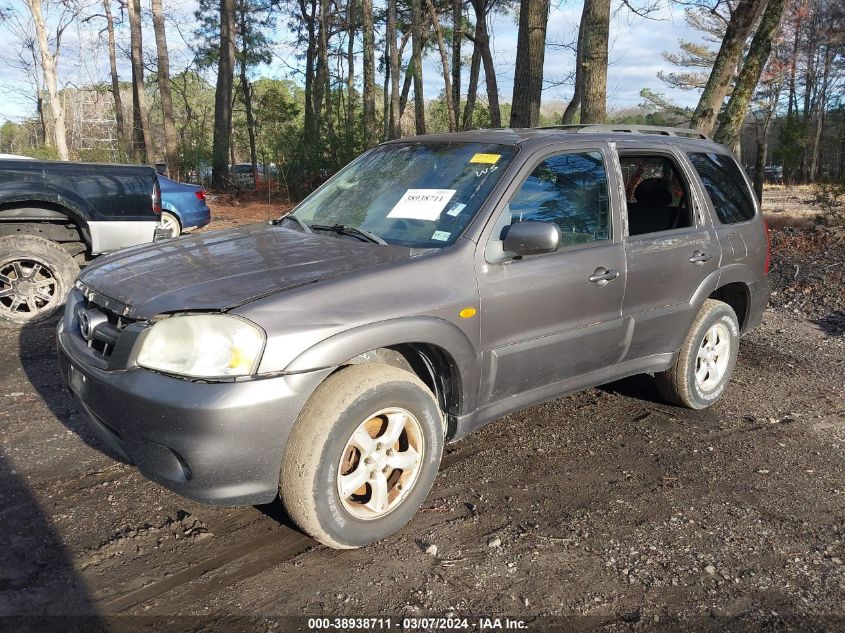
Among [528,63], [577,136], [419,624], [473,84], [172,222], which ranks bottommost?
[419,624]

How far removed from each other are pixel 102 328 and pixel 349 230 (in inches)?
52.1

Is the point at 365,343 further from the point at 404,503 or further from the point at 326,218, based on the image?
the point at 326,218

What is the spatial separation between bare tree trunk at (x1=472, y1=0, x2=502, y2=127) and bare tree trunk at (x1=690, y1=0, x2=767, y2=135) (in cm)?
1065

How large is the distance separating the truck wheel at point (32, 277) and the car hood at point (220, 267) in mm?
3037

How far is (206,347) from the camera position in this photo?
2641 millimetres

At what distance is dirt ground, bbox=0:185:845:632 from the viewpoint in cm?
266

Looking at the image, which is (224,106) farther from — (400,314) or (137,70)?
(400,314)

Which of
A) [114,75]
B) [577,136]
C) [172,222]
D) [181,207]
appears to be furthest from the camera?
[114,75]

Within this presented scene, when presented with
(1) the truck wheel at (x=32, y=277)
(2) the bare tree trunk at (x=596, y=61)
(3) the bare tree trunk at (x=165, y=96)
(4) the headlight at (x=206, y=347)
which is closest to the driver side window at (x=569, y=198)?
(4) the headlight at (x=206, y=347)

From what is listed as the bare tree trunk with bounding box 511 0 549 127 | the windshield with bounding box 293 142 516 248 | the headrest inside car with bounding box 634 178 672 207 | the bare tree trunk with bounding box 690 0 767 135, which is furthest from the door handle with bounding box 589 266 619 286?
the bare tree trunk with bounding box 511 0 549 127

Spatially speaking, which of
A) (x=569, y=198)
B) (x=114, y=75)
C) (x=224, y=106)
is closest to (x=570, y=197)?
Result: (x=569, y=198)

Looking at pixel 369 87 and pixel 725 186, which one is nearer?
pixel 725 186

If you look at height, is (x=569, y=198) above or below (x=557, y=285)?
above

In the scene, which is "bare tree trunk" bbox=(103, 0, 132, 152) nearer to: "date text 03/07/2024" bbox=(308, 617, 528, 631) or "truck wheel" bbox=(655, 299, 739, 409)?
"truck wheel" bbox=(655, 299, 739, 409)
